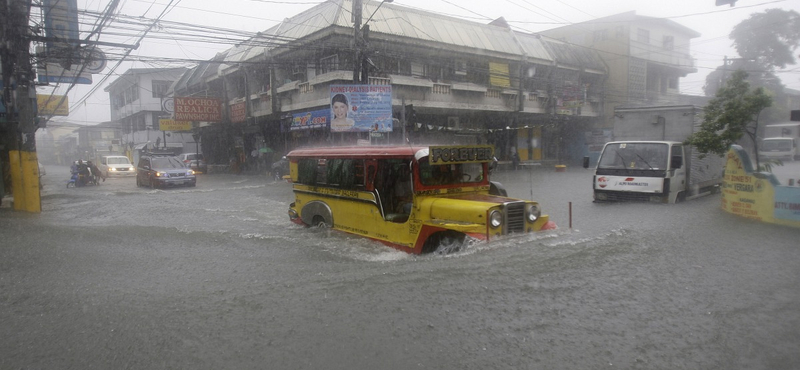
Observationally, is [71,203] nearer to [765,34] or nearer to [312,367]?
[312,367]

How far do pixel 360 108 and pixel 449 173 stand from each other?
33.0 feet

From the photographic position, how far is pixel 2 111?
16766 mm

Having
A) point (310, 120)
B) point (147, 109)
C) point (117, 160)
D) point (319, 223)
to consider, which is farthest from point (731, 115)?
point (147, 109)

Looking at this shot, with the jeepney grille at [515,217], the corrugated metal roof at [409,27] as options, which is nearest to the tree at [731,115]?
the jeepney grille at [515,217]

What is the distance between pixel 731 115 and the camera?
11.5 meters

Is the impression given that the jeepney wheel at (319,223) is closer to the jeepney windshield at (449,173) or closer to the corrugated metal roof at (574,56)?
the jeepney windshield at (449,173)

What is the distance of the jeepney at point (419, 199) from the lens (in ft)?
21.6

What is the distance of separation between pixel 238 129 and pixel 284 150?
223 inches

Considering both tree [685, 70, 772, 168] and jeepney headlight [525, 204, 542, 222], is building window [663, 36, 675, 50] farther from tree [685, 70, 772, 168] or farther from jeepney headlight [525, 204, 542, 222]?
jeepney headlight [525, 204, 542, 222]

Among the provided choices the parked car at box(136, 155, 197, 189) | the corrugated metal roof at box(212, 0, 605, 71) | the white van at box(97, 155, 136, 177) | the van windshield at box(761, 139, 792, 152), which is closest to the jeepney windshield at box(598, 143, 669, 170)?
the corrugated metal roof at box(212, 0, 605, 71)

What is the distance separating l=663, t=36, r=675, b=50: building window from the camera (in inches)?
1362

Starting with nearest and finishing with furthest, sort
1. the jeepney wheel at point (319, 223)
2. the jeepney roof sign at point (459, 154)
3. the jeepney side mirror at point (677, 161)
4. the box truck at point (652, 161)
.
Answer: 1. the jeepney roof sign at point (459, 154)
2. the jeepney wheel at point (319, 223)
3. the jeepney side mirror at point (677, 161)
4. the box truck at point (652, 161)

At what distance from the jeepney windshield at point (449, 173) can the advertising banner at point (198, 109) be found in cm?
2375

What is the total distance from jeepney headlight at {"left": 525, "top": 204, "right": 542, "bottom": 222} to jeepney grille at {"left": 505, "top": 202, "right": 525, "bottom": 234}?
5.0 inches
